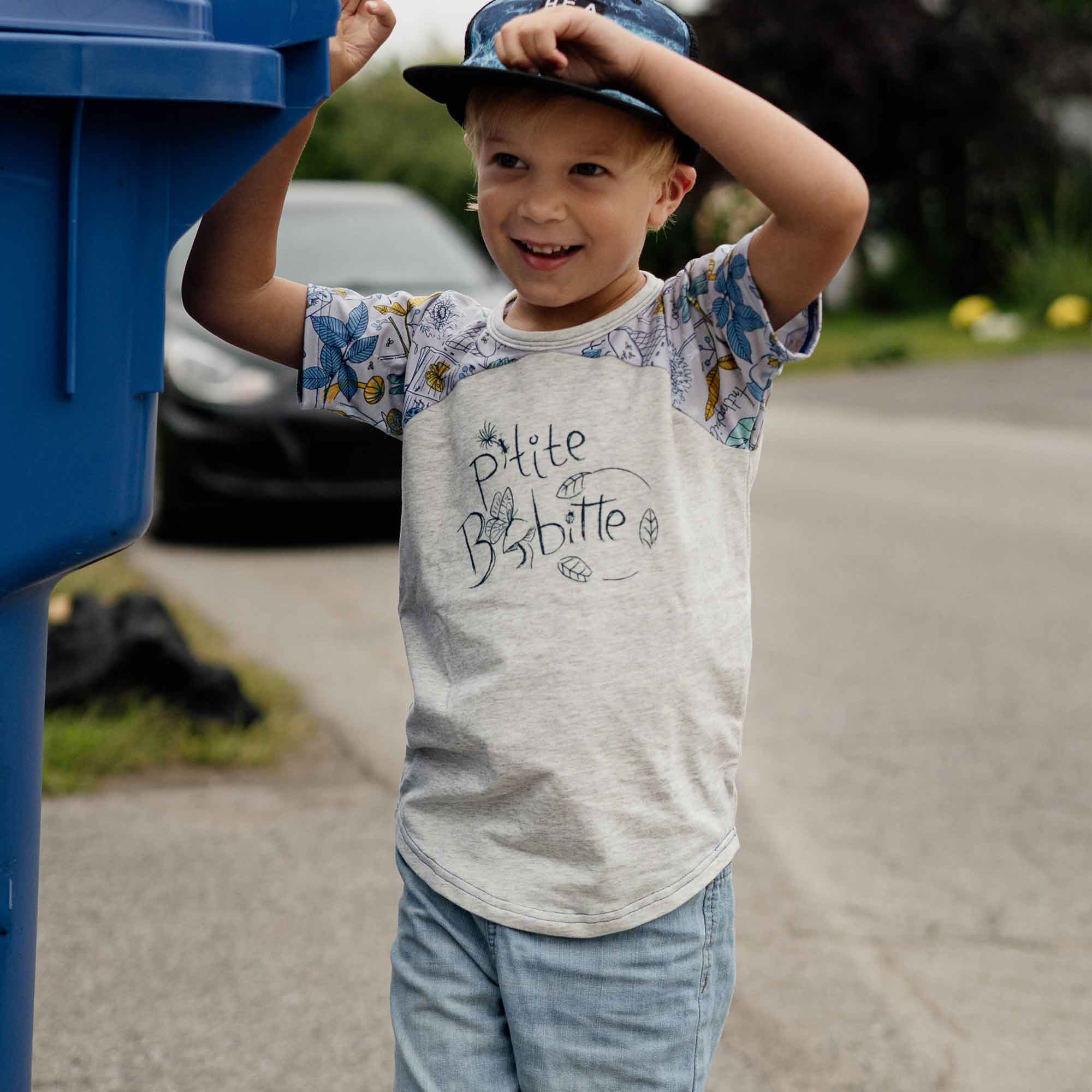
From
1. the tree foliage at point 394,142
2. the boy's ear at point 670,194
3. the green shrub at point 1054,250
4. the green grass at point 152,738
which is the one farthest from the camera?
the tree foliage at point 394,142

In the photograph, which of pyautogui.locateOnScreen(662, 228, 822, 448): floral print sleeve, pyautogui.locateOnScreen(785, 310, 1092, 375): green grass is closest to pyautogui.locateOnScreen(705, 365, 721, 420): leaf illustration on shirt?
pyautogui.locateOnScreen(662, 228, 822, 448): floral print sleeve

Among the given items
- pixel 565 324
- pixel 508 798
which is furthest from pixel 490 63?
pixel 508 798

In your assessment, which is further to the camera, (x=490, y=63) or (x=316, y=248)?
(x=316, y=248)

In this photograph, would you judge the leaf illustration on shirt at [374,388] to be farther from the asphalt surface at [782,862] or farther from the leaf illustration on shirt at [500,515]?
the asphalt surface at [782,862]

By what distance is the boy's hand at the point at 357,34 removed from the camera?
6.17ft

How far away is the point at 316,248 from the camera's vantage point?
24.4 feet

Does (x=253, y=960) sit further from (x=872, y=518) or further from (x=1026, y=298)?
(x=1026, y=298)

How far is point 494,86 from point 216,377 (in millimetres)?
5328

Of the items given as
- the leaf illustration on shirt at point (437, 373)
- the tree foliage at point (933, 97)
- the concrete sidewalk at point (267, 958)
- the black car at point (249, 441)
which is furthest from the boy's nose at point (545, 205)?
the tree foliage at point (933, 97)

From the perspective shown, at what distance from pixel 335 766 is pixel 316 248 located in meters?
3.83

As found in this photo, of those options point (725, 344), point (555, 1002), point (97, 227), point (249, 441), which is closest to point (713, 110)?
point (725, 344)

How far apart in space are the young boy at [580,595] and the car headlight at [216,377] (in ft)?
16.7

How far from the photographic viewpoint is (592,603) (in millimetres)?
1767

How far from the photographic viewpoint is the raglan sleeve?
194 centimetres
